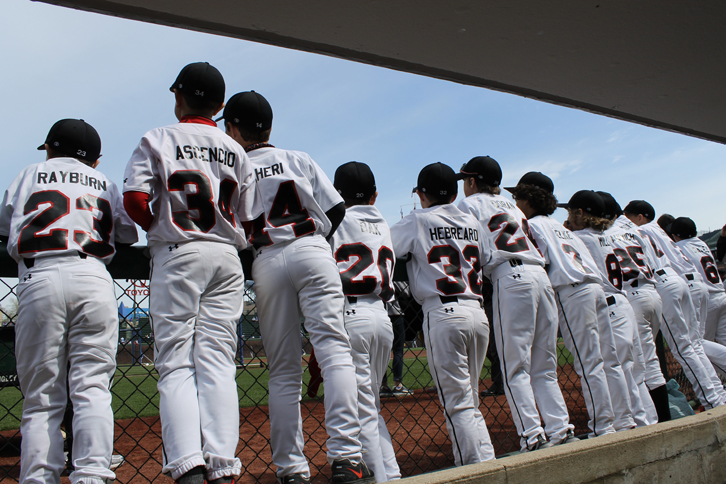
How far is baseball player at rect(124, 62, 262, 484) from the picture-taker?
77.6 inches

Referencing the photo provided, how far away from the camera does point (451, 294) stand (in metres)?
3.30

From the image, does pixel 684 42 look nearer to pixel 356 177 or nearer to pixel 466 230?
pixel 466 230

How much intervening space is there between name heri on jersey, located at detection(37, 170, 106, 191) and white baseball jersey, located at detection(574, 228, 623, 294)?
159 inches

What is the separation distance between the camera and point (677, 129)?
3.14 m

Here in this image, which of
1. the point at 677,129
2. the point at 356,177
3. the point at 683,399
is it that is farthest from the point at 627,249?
the point at 356,177

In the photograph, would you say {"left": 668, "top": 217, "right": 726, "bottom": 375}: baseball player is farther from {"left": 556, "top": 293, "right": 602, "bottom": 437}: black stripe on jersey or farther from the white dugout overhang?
the white dugout overhang

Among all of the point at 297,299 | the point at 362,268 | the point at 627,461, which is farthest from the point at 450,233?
the point at 627,461

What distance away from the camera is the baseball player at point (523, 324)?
3459 millimetres

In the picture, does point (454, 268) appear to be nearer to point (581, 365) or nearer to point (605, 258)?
point (581, 365)

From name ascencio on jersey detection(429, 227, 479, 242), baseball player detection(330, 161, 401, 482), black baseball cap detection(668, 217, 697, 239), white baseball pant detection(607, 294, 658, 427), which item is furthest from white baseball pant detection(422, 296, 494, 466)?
black baseball cap detection(668, 217, 697, 239)

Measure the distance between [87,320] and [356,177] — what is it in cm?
192

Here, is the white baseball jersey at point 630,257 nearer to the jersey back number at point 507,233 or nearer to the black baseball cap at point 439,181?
the jersey back number at point 507,233

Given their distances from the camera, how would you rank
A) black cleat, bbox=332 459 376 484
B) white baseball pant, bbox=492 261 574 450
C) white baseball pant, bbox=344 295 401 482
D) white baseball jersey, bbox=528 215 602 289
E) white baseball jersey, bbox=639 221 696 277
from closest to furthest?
black cleat, bbox=332 459 376 484
white baseball pant, bbox=344 295 401 482
white baseball pant, bbox=492 261 574 450
white baseball jersey, bbox=528 215 602 289
white baseball jersey, bbox=639 221 696 277

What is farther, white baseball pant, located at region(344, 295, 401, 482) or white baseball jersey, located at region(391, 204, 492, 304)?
white baseball jersey, located at region(391, 204, 492, 304)
